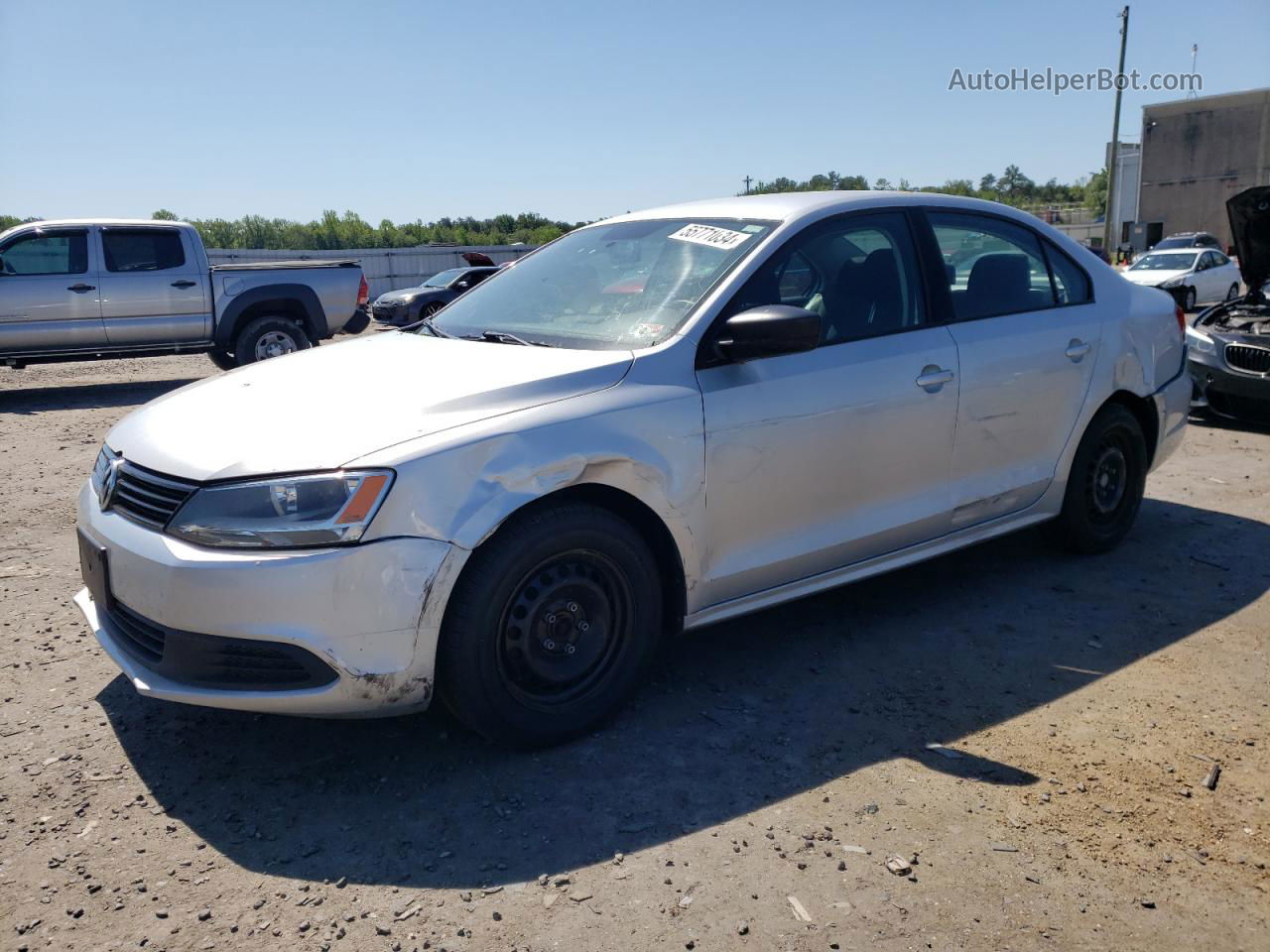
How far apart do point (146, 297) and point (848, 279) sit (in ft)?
34.9

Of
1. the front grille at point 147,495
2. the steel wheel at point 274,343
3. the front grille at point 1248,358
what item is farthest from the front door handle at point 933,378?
the steel wheel at point 274,343

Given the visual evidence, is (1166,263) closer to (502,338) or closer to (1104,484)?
(1104,484)

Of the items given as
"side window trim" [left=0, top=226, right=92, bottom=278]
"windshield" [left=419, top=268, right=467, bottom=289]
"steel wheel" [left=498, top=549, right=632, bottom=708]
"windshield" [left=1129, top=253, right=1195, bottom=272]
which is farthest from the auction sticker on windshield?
"windshield" [left=1129, top=253, right=1195, bottom=272]

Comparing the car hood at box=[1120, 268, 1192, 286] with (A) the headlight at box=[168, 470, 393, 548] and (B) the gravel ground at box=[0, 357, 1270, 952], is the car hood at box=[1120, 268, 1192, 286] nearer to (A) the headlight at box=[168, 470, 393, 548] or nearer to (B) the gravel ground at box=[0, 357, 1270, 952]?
(B) the gravel ground at box=[0, 357, 1270, 952]

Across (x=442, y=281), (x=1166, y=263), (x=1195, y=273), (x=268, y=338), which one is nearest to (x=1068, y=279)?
(x=268, y=338)

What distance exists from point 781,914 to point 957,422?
231cm

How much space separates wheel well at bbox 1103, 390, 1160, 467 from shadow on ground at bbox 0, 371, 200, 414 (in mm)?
9525

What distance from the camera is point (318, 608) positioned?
9.35 feet

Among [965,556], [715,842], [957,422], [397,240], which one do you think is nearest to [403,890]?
[715,842]

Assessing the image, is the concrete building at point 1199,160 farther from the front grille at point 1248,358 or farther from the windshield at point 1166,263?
the front grille at point 1248,358

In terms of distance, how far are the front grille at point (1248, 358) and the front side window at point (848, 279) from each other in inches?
222

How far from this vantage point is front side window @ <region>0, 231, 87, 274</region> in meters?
11.8

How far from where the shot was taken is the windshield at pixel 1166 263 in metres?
23.6

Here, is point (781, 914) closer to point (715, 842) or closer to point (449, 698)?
point (715, 842)
